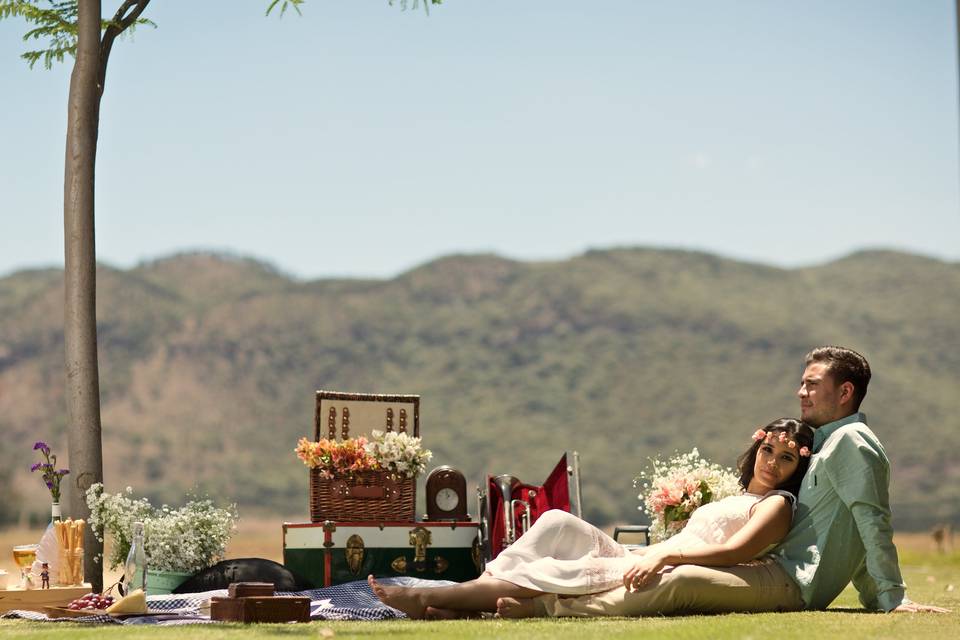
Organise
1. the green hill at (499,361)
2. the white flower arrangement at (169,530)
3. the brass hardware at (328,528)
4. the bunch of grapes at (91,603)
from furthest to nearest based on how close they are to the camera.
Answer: the green hill at (499,361) → the brass hardware at (328,528) → the white flower arrangement at (169,530) → the bunch of grapes at (91,603)

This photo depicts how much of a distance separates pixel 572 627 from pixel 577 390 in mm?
79316

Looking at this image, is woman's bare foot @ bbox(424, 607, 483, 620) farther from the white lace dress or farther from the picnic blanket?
the picnic blanket

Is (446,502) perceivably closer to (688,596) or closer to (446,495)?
(446,495)

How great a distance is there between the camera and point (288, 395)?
8369 centimetres

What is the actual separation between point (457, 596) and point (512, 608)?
28 centimetres

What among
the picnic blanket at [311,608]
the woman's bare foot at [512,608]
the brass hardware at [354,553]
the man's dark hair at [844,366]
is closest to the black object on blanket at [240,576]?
the picnic blanket at [311,608]

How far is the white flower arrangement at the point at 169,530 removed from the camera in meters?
8.80

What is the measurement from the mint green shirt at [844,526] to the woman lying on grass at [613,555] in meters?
0.12

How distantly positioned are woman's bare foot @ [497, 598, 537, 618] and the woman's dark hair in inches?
57.0

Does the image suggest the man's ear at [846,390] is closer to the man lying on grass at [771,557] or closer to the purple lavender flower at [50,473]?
the man lying on grass at [771,557]

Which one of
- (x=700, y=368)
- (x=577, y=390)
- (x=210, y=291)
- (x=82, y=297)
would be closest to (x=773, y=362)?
(x=700, y=368)

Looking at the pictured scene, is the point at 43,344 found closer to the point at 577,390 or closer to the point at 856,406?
the point at 577,390

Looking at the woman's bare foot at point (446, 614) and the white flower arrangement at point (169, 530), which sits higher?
the white flower arrangement at point (169, 530)

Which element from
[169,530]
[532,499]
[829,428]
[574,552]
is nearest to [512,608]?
[574,552]
